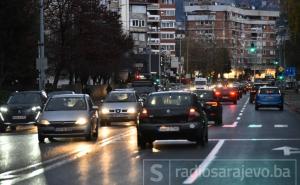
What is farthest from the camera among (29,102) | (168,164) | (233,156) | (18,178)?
(29,102)

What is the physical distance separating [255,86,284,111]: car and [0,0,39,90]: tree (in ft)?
49.8

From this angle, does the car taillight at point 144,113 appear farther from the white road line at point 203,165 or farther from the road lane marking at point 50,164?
the white road line at point 203,165

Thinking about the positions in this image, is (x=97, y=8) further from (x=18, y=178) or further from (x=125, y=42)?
(x=18, y=178)

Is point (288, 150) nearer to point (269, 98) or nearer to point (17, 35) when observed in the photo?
→ point (17, 35)

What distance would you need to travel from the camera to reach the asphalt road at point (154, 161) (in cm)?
1380

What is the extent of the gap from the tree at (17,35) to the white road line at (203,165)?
89.1ft

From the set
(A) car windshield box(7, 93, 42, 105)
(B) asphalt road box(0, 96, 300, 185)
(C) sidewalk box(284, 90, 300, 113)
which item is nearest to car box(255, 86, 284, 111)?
(C) sidewalk box(284, 90, 300, 113)

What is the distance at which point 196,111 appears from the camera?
20.9 meters

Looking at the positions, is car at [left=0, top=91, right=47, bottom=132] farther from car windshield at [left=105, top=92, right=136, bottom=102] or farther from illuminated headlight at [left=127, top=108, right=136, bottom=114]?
illuminated headlight at [left=127, top=108, right=136, bottom=114]

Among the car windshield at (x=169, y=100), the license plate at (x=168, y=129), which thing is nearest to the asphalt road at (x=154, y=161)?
the license plate at (x=168, y=129)

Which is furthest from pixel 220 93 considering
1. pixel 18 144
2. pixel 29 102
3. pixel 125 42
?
pixel 18 144

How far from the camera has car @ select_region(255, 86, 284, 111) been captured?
168 feet

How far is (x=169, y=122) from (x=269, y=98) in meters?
31.6

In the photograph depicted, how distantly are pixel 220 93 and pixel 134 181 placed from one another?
50.8m
